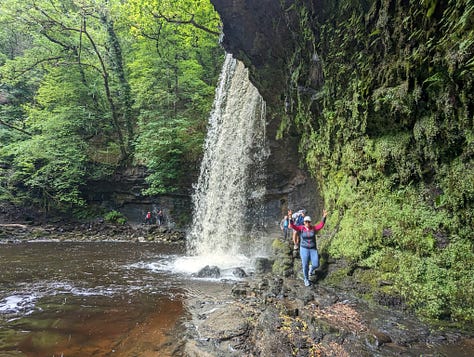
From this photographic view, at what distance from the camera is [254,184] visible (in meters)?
14.3

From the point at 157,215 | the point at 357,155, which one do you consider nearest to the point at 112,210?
the point at 157,215

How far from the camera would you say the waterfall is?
13.5 m

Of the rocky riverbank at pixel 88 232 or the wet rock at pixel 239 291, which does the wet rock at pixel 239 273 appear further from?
the rocky riverbank at pixel 88 232

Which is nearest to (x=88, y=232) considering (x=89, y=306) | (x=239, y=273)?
(x=239, y=273)

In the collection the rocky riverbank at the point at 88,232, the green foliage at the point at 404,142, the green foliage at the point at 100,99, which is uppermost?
the green foliage at the point at 100,99

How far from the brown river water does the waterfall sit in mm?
2986

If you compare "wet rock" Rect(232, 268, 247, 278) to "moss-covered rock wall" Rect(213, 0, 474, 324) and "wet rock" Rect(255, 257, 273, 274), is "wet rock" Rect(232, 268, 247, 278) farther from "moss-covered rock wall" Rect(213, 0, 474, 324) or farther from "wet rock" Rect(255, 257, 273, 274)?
"moss-covered rock wall" Rect(213, 0, 474, 324)

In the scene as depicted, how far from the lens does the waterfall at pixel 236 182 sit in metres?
13.5

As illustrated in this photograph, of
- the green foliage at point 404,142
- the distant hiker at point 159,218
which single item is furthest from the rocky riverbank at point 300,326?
the distant hiker at point 159,218

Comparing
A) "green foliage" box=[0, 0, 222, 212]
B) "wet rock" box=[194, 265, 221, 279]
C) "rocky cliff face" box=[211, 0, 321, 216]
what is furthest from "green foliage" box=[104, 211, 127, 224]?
"wet rock" box=[194, 265, 221, 279]

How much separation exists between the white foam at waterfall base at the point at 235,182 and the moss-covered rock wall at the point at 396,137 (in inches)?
164

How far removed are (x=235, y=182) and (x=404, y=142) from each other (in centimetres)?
893

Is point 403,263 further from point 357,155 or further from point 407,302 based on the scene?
point 357,155

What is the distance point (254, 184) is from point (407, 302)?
947 cm
